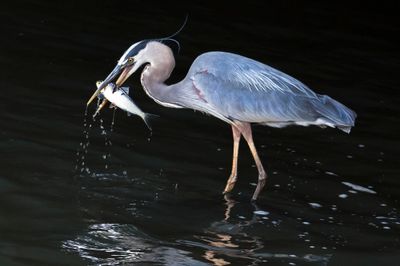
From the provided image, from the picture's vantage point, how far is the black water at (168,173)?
5.79 metres

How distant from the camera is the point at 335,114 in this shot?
7129 millimetres

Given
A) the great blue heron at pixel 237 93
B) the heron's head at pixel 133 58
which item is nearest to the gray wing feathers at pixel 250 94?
the great blue heron at pixel 237 93

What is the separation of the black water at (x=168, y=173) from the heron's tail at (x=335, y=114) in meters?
0.56

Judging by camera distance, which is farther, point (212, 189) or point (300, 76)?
point (300, 76)

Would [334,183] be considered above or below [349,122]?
below

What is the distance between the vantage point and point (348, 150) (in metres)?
8.55

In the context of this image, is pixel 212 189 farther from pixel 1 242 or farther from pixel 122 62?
pixel 1 242

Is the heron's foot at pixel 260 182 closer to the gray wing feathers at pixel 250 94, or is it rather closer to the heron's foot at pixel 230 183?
the heron's foot at pixel 230 183

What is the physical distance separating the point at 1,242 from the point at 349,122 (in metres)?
2.94

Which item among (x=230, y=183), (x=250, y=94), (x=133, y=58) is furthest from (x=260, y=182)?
(x=133, y=58)

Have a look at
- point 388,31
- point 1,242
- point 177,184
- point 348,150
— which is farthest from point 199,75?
point 388,31

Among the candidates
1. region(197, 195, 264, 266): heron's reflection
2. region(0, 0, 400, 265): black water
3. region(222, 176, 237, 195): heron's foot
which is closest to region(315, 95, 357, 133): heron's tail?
region(0, 0, 400, 265): black water

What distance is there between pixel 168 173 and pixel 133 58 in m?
0.93

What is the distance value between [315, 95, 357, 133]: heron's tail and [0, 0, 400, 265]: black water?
564 mm
